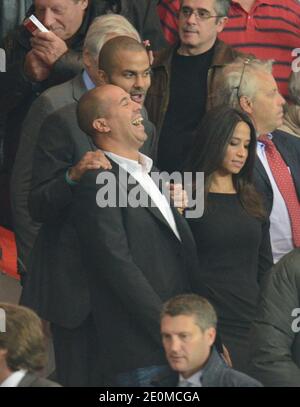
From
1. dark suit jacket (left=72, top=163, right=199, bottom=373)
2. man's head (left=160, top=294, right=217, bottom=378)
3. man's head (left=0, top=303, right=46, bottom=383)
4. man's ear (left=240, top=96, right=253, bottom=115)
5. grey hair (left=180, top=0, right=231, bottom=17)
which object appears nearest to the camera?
man's head (left=0, top=303, right=46, bottom=383)

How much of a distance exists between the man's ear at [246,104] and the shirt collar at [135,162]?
0.58 m

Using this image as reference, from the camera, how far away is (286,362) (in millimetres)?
11250

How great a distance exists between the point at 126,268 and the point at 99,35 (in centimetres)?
124

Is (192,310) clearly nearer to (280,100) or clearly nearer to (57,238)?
(57,238)

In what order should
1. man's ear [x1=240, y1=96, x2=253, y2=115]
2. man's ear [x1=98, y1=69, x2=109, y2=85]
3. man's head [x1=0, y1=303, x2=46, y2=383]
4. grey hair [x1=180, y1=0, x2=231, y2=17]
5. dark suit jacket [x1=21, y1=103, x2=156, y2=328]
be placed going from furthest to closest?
grey hair [x1=180, y1=0, x2=231, y2=17], man's ear [x1=240, y1=96, x2=253, y2=115], man's ear [x1=98, y1=69, x2=109, y2=85], dark suit jacket [x1=21, y1=103, x2=156, y2=328], man's head [x1=0, y1=303, x2=46, y2=383]

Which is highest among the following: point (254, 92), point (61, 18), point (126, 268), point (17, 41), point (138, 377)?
point (61, 18)

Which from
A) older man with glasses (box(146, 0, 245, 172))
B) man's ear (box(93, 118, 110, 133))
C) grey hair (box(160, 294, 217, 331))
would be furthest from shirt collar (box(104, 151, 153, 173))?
grey hair (box(160, 294, 217, 331))

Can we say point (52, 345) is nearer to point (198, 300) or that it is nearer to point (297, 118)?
point (198, 300)

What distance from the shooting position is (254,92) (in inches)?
455

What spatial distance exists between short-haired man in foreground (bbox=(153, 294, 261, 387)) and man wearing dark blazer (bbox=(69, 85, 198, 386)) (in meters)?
0.10

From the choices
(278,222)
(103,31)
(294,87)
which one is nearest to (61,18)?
Result: (103,31)

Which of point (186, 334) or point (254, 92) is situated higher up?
point (254, 92)

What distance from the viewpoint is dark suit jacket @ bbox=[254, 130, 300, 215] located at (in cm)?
1157

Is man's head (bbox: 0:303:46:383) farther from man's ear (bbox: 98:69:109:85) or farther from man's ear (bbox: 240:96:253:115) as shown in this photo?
man's ear (bbox: 240:96:253:115)
